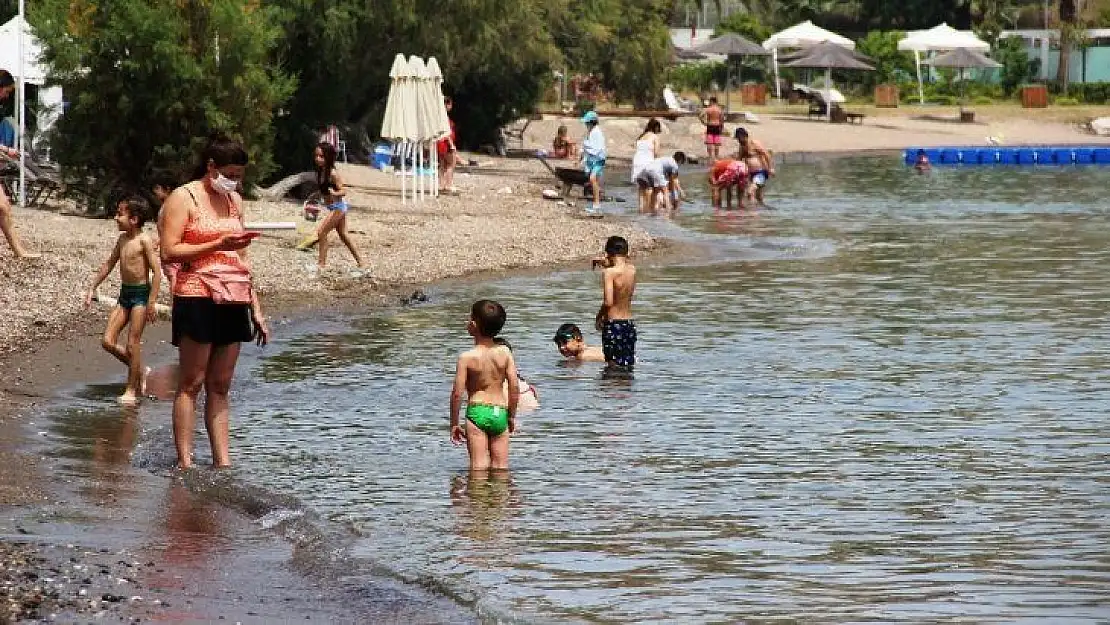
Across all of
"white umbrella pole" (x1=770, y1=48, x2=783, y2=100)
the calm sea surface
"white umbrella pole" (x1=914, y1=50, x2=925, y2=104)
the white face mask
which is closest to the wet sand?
the calm sea surface

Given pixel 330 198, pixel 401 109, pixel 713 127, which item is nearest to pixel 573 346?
pixel 330 198

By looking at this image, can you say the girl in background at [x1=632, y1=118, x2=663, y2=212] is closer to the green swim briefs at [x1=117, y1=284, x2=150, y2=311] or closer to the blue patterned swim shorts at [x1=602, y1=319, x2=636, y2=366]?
the blue patterned swim shorts at [x1=602, y1=319, x2=636, y2=366]

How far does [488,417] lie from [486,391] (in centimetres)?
16

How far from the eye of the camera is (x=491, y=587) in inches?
337

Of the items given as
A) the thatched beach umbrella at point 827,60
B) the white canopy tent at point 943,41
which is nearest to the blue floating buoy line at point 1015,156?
the thatched beach umbrella at point 827,60

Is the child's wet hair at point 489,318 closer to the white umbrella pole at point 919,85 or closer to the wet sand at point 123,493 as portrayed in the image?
the wet sand at point 123,493

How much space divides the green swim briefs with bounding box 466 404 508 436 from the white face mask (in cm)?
190

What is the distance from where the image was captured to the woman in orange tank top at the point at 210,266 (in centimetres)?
1002

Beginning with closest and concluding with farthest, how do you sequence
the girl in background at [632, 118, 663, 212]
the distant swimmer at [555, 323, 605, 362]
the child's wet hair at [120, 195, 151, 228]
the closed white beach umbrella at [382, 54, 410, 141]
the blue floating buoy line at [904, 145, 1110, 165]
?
the child's wet hair at [120, 195, 151, 228] → the distant swimmer at [555, 323, 605, 362] → the closed white beach umbrella at [382, 54, 410, 141] → the girl in background at [632, 118, 663, 212] → the blue floating buoy line at [904, 145, 1110, 165]

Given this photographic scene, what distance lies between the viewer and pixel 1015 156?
51156 mm

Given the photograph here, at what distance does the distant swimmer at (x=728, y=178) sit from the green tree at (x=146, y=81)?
10.6 meters

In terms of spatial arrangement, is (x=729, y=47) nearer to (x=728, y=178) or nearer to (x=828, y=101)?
(x=828, y=101)

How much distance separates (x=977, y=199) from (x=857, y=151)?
16.3 metres

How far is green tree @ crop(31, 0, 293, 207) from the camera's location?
24047 millimetres
